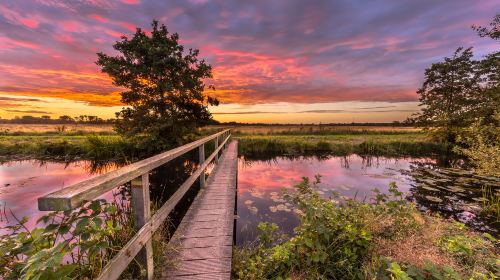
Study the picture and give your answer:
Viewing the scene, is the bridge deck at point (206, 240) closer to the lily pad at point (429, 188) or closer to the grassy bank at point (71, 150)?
the lily pad at point (429, 188)

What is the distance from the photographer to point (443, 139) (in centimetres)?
2228

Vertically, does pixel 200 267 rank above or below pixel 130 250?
below

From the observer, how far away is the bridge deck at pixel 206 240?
8.83ft

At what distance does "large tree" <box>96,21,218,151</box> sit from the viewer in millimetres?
16297

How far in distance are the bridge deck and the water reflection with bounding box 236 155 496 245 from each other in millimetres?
1286

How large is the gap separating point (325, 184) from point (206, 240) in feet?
25.0

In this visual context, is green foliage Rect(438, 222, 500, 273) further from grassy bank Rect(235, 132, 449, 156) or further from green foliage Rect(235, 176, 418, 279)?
grassy bank Rect(235, 132, 449, 156)

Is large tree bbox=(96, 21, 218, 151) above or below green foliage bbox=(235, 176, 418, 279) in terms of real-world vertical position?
above

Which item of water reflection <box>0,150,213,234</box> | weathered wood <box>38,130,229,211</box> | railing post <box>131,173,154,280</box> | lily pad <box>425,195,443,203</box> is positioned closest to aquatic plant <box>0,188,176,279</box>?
weathered wood <box>38,130,229,211</box>

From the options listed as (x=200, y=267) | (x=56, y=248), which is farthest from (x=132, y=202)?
(x=200, y=267)

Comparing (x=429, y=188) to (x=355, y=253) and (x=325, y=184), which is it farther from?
(x=355, y=253)

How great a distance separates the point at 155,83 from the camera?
1723 cm

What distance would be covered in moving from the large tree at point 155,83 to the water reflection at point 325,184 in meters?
6.34

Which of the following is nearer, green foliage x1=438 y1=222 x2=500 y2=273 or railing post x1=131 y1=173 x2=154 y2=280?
railing post x1=131 y1=173 x2=154 y2=280
